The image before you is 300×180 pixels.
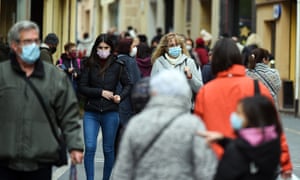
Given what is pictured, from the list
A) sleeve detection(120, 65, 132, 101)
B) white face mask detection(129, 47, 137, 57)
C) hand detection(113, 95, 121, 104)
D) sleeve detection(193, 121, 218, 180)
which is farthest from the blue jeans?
sleeve detection(193, 121, 218, 180)

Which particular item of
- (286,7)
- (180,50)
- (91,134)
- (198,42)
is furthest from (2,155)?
(286,7)

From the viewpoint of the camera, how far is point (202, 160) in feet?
20.0

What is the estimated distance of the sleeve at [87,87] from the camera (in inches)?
440

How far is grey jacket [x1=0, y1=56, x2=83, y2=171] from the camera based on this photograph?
23.3 ft

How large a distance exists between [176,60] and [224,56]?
14.0ft

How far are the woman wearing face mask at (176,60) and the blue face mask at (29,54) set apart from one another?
4386 millimetres

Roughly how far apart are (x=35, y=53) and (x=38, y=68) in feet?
0.37

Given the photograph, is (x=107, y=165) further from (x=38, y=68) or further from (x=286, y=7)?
(x=286, y=7)

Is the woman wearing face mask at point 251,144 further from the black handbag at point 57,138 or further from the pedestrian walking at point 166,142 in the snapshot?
the black handbag at point 57,138

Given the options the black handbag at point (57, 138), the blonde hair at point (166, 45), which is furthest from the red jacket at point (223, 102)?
the blonde hair at point (166, 45)

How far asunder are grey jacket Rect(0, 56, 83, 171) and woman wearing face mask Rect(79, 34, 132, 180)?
3684 mm

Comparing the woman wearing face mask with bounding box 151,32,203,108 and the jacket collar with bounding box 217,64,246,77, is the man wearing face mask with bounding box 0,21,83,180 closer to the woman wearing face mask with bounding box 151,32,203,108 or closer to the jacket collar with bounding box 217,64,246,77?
the jacket collar with bounding box 217,64,246,77

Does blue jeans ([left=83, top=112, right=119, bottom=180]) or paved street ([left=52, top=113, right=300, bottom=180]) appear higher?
blue jeans ([left=83, top=112, right=119, bottom=180])

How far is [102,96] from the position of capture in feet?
36.5
